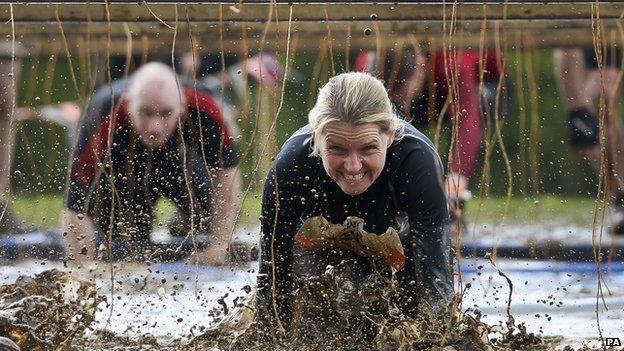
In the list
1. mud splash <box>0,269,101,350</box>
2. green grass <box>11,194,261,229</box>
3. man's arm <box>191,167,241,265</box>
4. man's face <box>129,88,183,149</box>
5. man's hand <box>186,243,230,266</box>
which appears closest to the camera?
mud splash <box>0,269,101,350</box>

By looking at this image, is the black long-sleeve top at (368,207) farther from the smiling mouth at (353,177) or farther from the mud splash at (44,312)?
the mud splash at (44,312)

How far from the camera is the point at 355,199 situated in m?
5.43

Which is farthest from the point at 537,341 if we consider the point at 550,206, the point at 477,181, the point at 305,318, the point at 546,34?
the point at 550,206

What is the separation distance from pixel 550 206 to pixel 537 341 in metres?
6.26

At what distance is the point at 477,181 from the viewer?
10672mm

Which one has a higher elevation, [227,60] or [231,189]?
[227,60]

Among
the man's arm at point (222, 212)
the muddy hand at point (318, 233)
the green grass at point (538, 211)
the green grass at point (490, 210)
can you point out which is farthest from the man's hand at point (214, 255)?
the green grass at point (538, 211)

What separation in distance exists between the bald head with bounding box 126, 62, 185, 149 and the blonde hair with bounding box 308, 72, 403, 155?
2.13 m

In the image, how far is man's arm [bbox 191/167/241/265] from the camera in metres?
7.18

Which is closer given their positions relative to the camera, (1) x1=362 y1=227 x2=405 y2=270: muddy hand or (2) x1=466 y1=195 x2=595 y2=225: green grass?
(1) x1=362 y1=227 x2=405 y2=270: muddy hand

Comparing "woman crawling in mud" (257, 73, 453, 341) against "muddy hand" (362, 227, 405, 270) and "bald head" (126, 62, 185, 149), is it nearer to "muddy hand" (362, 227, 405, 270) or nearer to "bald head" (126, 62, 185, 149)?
"muddy hand" (362, 227, 405, 270)

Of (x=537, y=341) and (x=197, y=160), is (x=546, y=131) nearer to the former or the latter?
(x=197, y=160)

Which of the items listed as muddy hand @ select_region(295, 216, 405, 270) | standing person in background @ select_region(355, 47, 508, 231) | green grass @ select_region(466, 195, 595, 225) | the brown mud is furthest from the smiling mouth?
green grass @ select_region(466, 195, 595, 225)

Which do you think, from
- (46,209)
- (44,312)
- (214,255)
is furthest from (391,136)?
(46,209)
